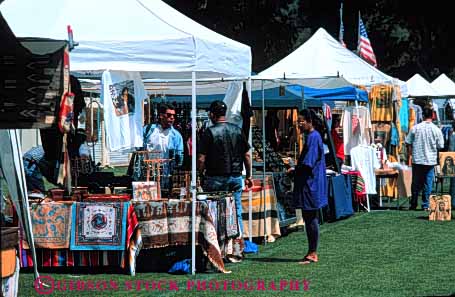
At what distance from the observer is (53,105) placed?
21.0ft

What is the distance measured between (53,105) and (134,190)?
4.47 meters

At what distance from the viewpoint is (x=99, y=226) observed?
34.9ft

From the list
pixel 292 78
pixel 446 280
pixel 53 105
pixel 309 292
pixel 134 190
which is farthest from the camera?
pixel 292 78

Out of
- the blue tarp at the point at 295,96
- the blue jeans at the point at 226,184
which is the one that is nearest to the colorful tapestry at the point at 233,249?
the blue jeans at the point at 226,184

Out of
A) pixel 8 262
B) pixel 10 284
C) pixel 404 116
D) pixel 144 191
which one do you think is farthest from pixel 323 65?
pixel 8 262

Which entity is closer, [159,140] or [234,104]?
[234,104]

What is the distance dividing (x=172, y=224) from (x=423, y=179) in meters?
7.83

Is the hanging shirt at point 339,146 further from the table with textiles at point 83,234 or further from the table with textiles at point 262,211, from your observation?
the table with textiles at point 83,234

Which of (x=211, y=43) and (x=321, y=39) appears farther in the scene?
(x=321, y=39)

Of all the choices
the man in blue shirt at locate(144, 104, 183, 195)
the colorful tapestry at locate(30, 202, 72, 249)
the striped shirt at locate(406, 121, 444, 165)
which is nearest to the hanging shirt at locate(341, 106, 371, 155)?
the striped shirt at locate(406, 121, 444, 165)

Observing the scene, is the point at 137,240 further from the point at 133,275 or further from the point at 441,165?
the point at 441,165

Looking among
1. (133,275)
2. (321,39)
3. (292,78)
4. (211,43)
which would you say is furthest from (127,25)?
(321,39)

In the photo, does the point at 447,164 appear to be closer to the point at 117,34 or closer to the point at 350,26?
the point at 117,34

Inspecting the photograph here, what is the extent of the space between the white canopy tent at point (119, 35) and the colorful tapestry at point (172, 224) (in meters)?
0.17
